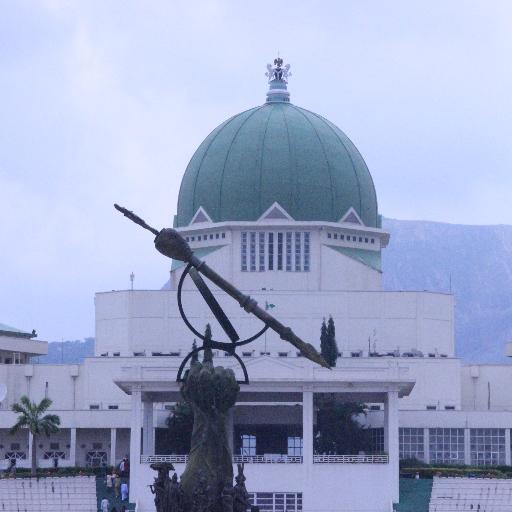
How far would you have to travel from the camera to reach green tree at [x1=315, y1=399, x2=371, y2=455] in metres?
80.8

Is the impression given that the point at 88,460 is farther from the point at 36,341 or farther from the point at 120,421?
the point at 36,341

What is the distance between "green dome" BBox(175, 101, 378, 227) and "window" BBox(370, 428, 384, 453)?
12.0 meters

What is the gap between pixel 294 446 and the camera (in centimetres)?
8488

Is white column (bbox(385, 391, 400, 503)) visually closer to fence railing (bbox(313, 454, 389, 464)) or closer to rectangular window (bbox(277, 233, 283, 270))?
fence railing (bbox(313, 454, 389, 464))

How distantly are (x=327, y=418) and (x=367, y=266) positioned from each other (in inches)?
586

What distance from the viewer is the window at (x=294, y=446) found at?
3334 inches

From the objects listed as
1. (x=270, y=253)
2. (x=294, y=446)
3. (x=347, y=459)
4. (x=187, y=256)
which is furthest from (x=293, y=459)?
(x=187, y=256)

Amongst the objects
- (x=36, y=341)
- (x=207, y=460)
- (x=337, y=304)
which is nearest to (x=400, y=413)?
(x=337, y=304)

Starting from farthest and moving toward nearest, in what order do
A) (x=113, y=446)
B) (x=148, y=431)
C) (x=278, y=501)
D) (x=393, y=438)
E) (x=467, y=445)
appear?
(x=113, y=446)
(x=467, y=445)
(x=148, y=431)
(x=393, y=438)
(x=278, y=501)

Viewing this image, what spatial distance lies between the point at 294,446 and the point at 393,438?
826 centimetres

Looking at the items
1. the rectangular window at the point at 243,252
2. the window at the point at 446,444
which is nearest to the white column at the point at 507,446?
the window at the point at 446,444

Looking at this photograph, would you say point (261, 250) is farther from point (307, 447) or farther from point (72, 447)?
point (307, 447)

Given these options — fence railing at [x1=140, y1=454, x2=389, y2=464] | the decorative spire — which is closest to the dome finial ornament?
the decorative spire

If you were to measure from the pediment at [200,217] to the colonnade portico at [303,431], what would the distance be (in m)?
13.9
